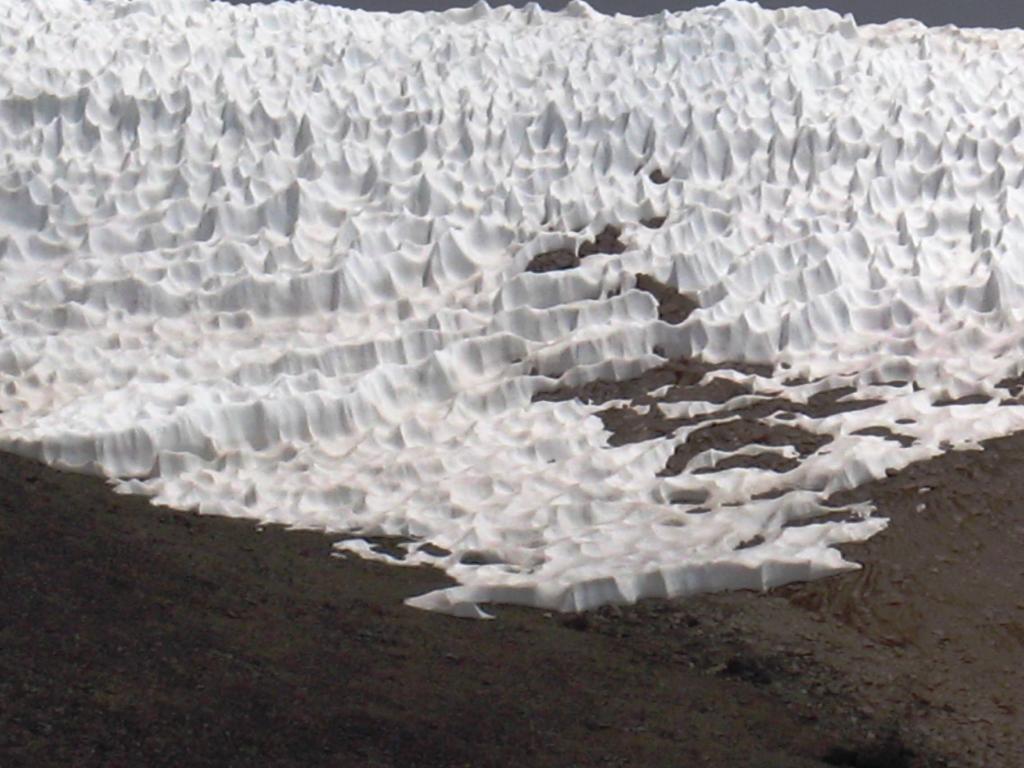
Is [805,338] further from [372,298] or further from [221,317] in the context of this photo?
[221,317]

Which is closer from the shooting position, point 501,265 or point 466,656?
point 466,656

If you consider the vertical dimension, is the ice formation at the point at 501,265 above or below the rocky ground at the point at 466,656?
above

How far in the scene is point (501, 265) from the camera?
33.6 feet

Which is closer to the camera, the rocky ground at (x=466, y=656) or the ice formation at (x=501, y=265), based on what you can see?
the rocky ground at (x=466, y=656)

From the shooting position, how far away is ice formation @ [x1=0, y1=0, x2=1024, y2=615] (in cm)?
809

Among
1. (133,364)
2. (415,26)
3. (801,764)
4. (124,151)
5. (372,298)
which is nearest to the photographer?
(801,764)

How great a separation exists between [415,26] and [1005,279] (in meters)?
5.74

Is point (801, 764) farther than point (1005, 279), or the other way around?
point (1005, 279)

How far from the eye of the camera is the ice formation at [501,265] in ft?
26.6

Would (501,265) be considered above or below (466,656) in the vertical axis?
above

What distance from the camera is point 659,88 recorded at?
11.8 meters

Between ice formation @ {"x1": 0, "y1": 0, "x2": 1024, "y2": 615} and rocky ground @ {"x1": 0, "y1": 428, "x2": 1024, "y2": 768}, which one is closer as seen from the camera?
rocky ground @ {"x1": 0, "y1": 428, "x2": 1024, "y2": 768}

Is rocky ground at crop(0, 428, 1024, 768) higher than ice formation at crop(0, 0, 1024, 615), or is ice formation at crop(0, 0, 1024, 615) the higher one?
ice formation at crop(0, 0, 1024, 615)

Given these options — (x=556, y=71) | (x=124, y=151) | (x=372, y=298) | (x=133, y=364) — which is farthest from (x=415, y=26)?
(x=133, y=364)
